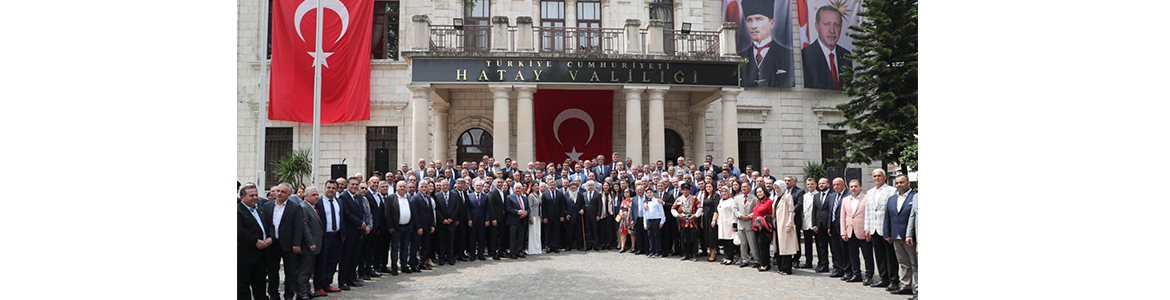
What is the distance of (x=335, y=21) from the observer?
20.1 metres

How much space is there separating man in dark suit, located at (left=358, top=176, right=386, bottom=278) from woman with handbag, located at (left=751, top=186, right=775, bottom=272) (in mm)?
6290

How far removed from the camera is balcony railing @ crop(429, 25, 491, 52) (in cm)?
1866

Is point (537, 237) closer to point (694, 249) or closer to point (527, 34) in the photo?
point (694, 249)

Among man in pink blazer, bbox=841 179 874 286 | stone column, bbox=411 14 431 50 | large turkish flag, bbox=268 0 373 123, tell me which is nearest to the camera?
man in pink blazer, bbox=841 179 874 286

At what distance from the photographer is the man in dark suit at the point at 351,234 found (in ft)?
29.1

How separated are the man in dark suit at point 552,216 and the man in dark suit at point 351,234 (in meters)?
4.79

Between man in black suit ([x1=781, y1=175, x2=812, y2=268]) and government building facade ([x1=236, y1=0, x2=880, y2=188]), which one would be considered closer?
man in black suit ([x1=781, y1=175, x2=812, y2=268])

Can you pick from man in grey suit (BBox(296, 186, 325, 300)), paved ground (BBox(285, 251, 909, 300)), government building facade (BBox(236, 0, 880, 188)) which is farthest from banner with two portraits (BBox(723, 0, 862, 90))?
man in grey suit (BBox(296, 186, 325, 300))

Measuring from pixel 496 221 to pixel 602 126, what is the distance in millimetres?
8782

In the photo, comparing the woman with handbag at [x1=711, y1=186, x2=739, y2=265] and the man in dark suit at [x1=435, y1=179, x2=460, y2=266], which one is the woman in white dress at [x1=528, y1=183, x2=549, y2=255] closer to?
the man in dark suit at [x1=435, y1=179, x2=460, y2=266]

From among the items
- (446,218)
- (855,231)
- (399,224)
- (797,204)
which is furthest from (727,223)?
(399,224)

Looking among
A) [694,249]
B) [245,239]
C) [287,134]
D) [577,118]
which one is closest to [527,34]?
[577,118]

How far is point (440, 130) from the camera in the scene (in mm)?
20703

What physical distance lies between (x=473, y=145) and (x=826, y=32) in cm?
1351
